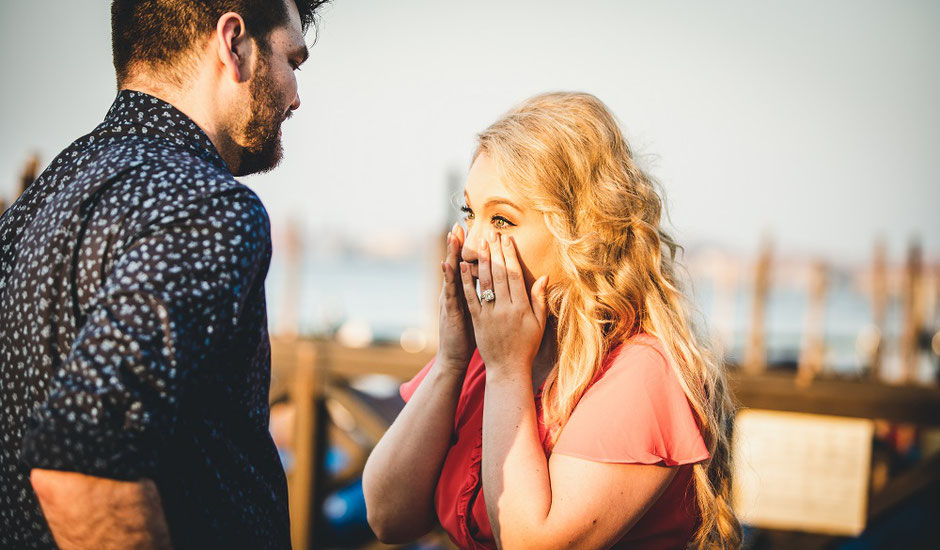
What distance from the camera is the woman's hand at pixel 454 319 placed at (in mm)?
2150

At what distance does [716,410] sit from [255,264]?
1.38 m

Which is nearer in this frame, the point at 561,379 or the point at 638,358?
the point at 638,358

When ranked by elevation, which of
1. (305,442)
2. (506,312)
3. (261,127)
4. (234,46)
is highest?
(234,46)

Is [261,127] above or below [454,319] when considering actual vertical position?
above

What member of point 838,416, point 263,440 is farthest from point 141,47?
point 838,416

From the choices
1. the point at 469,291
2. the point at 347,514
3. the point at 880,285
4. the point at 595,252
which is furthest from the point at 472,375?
the point at 880,285

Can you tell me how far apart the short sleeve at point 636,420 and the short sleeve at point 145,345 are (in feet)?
3.05

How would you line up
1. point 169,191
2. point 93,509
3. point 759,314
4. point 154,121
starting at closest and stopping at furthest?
point 93,509
point 169,191
point 154,121
point 759,314

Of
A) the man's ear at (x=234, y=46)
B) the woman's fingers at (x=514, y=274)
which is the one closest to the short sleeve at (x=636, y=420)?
the woman's fingers at (x=514, y=274)

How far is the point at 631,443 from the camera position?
5.53 ft

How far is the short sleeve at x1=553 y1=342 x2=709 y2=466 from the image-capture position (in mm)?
1690

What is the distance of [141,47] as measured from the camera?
1549mm

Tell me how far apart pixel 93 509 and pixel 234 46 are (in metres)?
1.03

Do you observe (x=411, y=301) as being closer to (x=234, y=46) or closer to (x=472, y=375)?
(x=472, y=375)
